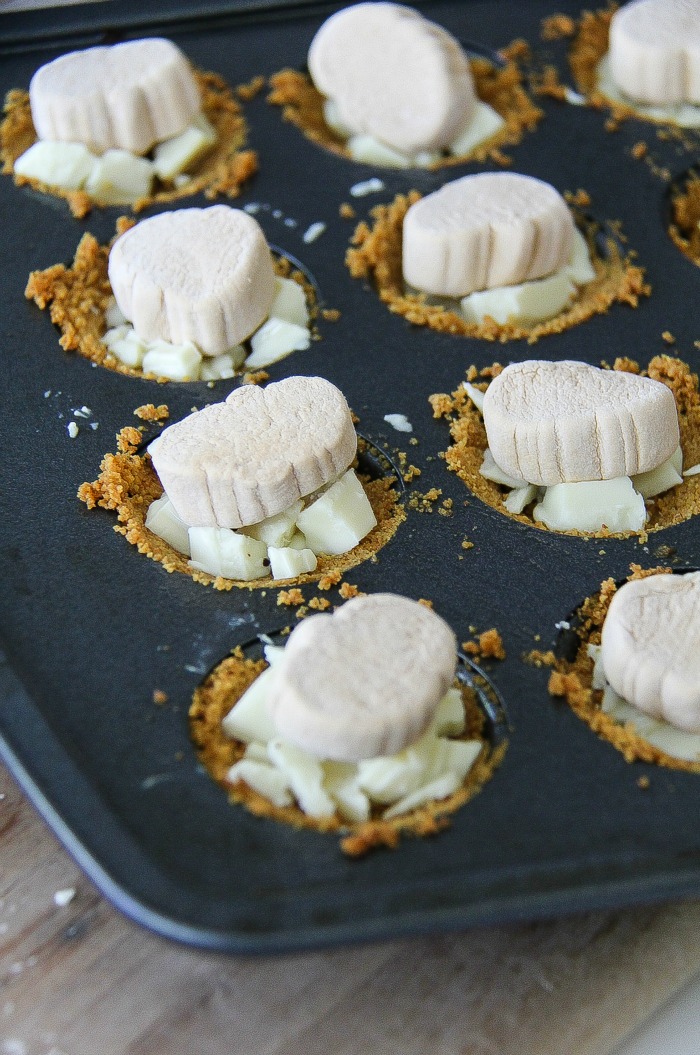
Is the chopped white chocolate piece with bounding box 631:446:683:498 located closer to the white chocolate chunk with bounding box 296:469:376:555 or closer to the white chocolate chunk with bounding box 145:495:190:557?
the white chocolate chunk with bounding box 296:469:376:555

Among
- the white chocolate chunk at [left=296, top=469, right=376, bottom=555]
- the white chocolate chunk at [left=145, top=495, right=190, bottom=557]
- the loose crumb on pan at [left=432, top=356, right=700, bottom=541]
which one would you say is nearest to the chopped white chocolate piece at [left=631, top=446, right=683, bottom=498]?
the loose crumb on pan at [left=432, top=356, right=700, bottom=541]

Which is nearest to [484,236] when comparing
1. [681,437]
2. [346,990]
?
[681,437]

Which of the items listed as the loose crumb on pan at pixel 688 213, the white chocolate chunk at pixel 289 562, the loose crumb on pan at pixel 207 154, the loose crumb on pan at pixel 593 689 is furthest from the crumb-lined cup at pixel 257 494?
the loose crumb on pan at pixel 688 213

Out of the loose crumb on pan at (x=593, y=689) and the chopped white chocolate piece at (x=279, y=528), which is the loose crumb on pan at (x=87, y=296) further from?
the loose crumb on pan at (x=593, y=689)

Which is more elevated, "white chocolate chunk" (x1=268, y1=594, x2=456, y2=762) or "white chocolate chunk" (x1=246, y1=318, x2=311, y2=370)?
"white chocolate chunk" (x1=246, y1=318, x2=311, y2=370)

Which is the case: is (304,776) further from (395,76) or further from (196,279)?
(395,76)

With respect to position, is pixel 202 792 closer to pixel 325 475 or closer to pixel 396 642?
pixel 396 642

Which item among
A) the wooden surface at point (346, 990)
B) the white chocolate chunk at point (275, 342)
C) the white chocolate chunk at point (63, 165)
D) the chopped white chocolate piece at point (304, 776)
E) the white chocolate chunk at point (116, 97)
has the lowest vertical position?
the wooden surface at point (346, 990)
